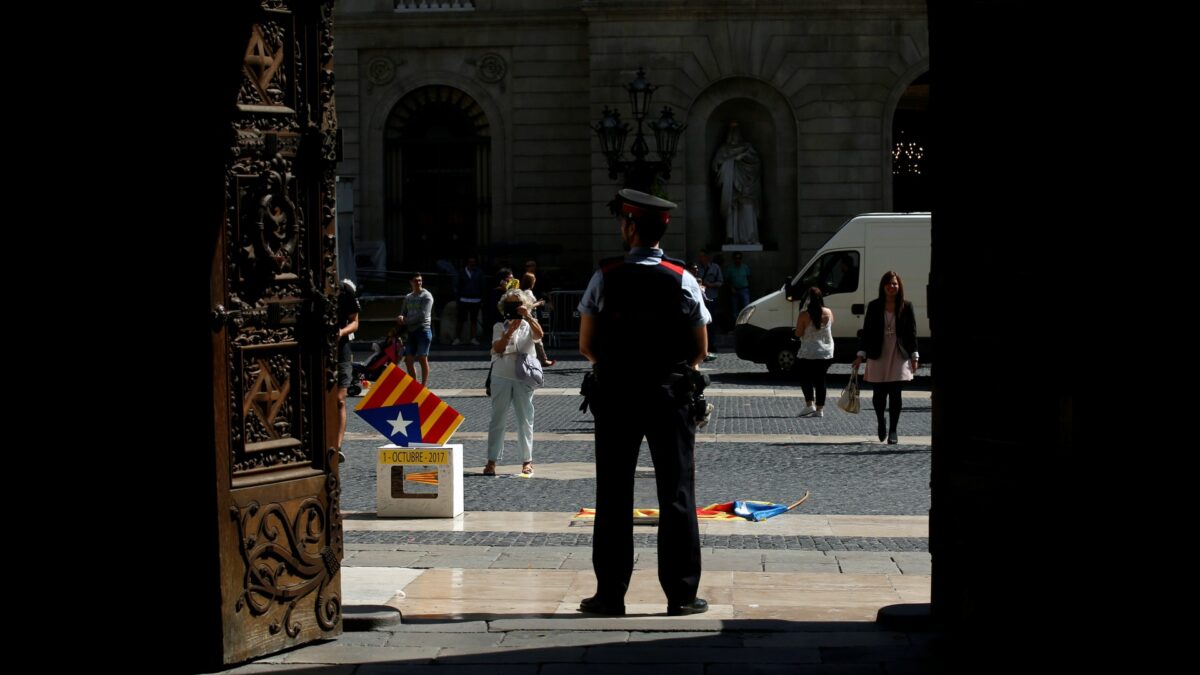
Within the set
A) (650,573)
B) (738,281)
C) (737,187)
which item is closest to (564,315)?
(738,281)

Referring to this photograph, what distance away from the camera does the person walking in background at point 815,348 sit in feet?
61.7

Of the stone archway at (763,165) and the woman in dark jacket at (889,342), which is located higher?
the stone archway at (763,165)

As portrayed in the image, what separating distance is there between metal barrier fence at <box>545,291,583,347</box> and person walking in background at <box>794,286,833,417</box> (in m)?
12.2

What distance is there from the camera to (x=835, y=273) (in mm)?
24859

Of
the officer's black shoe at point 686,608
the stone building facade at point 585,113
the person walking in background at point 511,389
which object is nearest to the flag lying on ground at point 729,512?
the person walking in background at point 511,389

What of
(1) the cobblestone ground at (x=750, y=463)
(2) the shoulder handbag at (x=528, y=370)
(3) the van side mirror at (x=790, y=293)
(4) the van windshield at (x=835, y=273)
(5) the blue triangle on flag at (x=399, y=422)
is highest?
(4) the van windshield at (x=835, y=273)

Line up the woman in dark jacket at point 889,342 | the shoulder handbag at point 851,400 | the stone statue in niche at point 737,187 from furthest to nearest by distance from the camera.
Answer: the stone statue in niche at point 737,187 → the shoulder handbag at point 851,400 → the woman in dark jacket at point 889,342

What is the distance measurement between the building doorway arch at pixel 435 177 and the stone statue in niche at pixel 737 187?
541cm

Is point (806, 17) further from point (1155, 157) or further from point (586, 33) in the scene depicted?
point (1155, 157)

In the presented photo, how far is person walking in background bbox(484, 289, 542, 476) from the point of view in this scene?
13.9 m

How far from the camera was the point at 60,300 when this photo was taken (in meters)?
6.45

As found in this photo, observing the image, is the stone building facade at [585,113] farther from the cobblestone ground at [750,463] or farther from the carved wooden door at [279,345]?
the carved wooden door at [279,345]

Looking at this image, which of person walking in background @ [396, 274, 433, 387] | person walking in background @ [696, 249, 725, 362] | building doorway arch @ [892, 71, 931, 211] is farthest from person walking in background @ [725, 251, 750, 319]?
person walking in background @ [396, 274, 433, 387]

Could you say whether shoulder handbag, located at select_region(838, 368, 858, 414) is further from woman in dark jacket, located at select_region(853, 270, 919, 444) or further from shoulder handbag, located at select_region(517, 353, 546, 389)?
shoulder handbag, located at select_region(517, 353, 546, 389)
